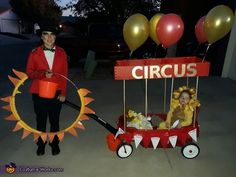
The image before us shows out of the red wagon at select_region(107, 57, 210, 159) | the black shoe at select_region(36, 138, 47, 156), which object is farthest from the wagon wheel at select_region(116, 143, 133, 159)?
the black shoe at select_region(36, 138, 47, 156)

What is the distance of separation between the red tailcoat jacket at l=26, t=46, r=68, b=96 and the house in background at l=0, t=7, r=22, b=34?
43510 mm

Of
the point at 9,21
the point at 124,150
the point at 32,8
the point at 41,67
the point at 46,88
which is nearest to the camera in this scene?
the point at 46,88

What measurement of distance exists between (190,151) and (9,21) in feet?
150

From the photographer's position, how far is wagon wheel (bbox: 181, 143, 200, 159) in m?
3.67

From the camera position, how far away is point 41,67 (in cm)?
332

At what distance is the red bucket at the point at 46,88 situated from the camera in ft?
10.1

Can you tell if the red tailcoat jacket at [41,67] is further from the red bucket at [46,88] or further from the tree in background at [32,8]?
the tree in background at [32,8]

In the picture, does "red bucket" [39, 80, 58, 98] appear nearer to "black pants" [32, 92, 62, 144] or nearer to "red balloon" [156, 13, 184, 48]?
"black pants" [32, 92, 62, 144]

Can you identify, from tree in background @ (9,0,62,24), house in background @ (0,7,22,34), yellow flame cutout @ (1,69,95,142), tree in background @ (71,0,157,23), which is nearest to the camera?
yellow flame cutout @ (1,69,95,142)

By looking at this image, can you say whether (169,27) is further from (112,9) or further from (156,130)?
(112,9)

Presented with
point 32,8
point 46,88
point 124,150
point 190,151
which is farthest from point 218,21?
point 32,8

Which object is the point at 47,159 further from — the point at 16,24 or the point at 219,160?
the point at 16,24

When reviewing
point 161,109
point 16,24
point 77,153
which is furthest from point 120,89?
point 16,24

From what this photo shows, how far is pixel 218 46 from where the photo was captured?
374 inches
